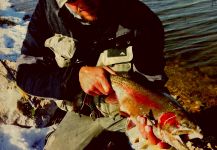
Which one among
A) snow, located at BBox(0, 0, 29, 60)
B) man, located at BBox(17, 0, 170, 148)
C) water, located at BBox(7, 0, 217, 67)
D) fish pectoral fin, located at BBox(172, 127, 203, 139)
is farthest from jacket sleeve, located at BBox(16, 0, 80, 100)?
water, located at BBox(7, 0, 217, 67)

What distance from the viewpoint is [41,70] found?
13.7ft

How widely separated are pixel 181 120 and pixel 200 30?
270 inches

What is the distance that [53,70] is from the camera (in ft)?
13.6

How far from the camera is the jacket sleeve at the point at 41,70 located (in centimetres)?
389

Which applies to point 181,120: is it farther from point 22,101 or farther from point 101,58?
point 22,101

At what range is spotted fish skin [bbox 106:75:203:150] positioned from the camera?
310cm

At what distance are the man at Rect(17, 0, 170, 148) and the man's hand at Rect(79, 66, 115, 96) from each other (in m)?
0.25

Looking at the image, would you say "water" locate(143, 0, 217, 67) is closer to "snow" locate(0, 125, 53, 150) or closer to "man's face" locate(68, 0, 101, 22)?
"snow" locate(0, 125, 53, 150)

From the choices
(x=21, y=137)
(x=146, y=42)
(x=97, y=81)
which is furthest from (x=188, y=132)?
(x=21, y=137)

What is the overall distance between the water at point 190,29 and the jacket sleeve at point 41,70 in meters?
4.24

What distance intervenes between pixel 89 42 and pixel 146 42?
2.07 ft

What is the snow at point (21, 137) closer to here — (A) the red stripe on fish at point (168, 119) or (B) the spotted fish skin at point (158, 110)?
(B) the spotted fish skin at point (158, 110)

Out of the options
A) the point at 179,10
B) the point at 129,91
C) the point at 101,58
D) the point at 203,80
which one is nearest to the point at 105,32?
the point at 101,58

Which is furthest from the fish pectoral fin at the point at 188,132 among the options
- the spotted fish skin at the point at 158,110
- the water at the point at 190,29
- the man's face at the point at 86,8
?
the water at the point at 190,29
